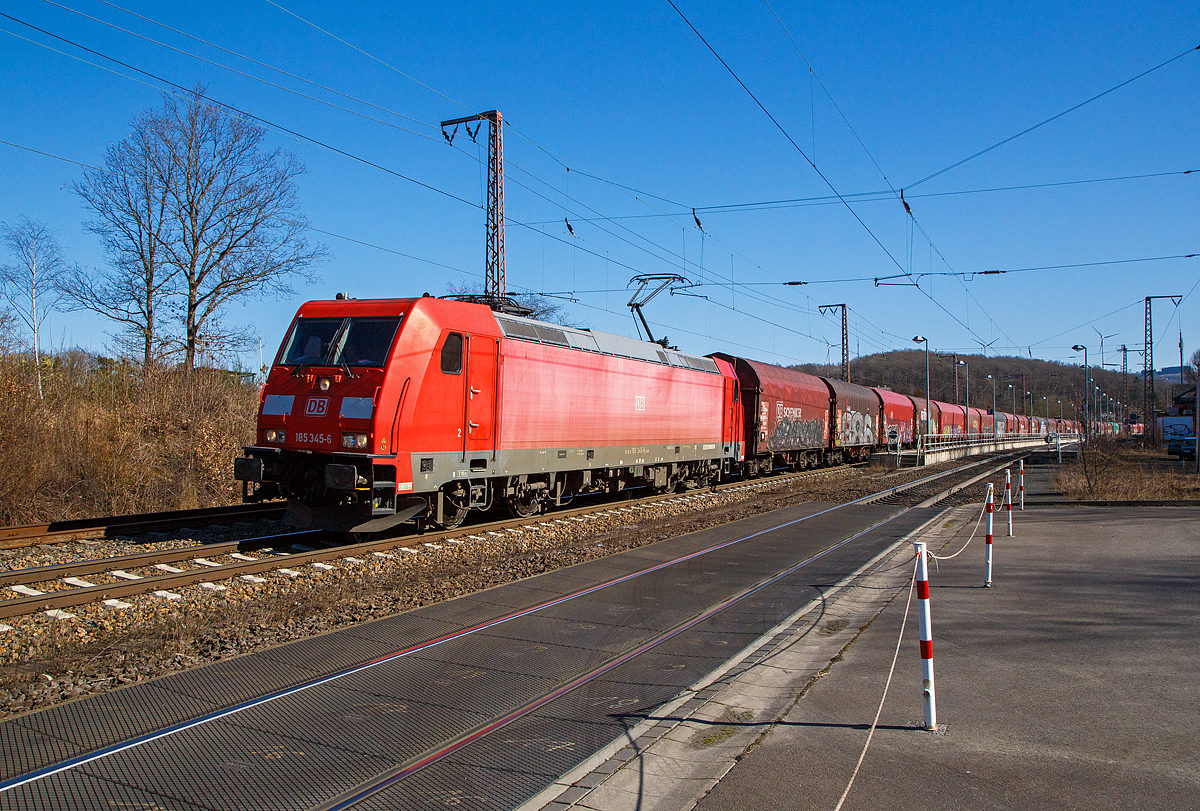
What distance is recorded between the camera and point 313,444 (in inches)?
423

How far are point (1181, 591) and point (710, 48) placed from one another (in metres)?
10.1

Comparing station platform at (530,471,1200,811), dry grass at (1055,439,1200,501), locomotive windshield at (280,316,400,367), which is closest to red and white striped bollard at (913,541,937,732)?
station platform at (530,471,1200,811)

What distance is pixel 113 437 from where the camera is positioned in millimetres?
14844

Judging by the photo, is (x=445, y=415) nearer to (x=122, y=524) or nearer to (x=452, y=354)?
(x=452, y=354)

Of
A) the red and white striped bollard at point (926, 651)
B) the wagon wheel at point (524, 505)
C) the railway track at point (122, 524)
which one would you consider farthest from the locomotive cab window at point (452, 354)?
the red and white striped bollard at point (926, 651)

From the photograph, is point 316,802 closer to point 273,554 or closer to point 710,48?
point 273,554

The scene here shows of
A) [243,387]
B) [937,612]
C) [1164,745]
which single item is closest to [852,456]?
[243,387]

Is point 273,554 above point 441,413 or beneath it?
beneath

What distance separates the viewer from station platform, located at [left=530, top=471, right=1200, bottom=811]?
381 centimetres

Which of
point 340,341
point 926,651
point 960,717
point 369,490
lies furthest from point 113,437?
point 960,717

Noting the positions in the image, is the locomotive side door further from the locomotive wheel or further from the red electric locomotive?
the locomotive wheel

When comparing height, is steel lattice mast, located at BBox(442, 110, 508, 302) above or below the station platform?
above

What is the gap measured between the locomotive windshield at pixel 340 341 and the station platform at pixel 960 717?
6.97 meters

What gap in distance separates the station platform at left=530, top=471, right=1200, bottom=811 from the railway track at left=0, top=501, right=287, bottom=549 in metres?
9.95
